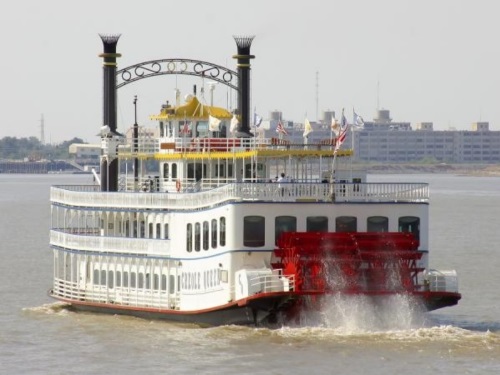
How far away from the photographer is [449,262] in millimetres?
63844

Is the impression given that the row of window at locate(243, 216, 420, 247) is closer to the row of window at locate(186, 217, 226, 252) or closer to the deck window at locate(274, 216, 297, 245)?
the deck window at locate(274, 216, 297, 245)

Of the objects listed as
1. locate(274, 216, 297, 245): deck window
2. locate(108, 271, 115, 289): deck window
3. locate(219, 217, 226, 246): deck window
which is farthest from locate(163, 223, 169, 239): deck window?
locate(274, 216, 297, 245): deck window

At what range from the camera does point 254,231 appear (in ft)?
130

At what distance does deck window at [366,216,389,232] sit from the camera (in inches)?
1598

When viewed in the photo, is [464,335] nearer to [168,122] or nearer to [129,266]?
[129,266]

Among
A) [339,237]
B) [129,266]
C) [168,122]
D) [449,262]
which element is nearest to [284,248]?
[339,237]

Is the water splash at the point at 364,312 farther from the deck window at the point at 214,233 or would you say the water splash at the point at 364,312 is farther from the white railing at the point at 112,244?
the white railing at the point at 112,244

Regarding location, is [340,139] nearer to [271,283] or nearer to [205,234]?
[205,234]

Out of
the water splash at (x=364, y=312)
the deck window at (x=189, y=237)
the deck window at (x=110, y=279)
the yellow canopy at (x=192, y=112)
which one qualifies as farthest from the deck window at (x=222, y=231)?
the yellow canopy at (x=192, y=112)

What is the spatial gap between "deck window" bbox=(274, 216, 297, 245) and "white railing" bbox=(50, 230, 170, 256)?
4.14 m

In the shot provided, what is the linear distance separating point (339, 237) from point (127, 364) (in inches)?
251

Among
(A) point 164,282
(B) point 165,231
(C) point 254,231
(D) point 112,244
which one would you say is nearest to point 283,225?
(C) point 254,231

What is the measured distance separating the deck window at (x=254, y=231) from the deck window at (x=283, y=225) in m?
0.32

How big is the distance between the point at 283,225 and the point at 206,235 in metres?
2.31
